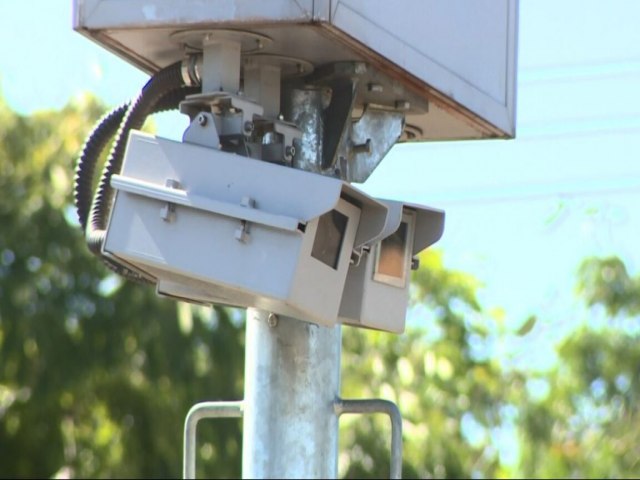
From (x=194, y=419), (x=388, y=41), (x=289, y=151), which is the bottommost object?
(x=194, y=419)

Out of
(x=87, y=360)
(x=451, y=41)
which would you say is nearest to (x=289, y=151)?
(x=451, y=41)

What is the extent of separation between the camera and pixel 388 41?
11.7 feet

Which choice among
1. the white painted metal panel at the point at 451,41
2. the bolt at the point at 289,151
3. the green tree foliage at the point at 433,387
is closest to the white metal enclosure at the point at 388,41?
the white painted metal panel at the point at 451,41

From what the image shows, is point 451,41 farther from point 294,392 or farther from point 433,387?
point 433,387

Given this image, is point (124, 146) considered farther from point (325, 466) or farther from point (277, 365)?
point (325, 466)

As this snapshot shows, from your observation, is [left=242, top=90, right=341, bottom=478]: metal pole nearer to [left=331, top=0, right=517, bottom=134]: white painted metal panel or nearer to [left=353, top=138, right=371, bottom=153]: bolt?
[left=353, top=138, right=371, bottom=153]: bolt

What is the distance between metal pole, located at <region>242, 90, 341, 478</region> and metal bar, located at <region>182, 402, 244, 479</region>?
0.05 meters

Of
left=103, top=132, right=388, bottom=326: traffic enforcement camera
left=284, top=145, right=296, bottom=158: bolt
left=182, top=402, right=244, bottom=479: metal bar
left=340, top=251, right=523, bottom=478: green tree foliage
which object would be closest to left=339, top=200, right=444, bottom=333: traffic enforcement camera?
left=103, top=132, right=388, bottom=326: traffic enforcement camera

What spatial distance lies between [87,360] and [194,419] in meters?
8.35

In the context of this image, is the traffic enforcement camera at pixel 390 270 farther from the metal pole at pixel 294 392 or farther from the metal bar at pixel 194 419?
the metal bar at pixel 194 419

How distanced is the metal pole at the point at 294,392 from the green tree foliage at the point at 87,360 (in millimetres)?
8171

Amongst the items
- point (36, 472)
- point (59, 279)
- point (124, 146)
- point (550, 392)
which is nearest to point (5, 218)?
point (59, 279)

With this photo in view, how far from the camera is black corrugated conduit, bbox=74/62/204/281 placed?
3699mm

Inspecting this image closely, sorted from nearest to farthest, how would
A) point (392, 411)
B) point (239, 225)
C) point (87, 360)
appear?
point (239, 225) < point (392, 411) < point (87, 360)
